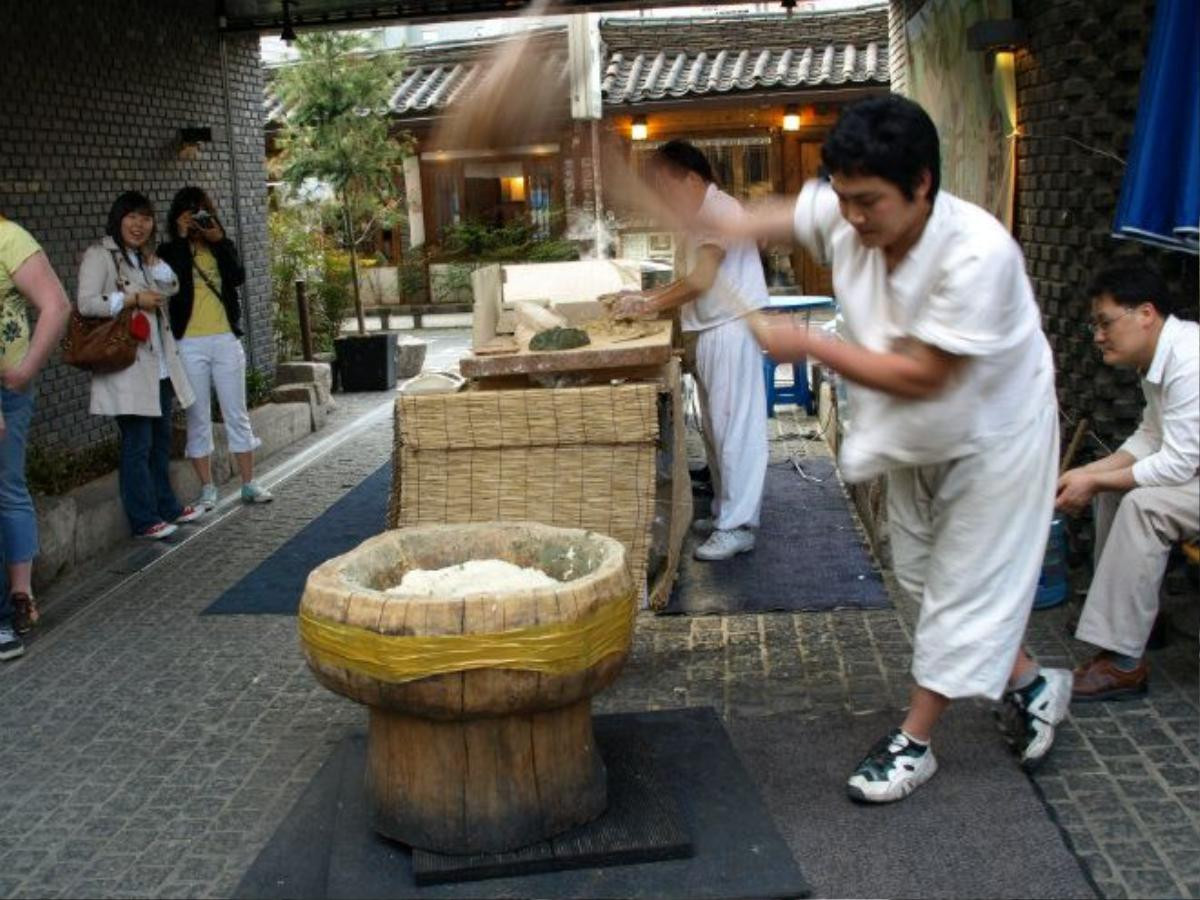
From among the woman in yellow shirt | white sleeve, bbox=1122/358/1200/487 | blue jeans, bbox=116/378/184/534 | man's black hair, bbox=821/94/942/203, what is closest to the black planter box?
blue jeans, bbox=116/378/184/534

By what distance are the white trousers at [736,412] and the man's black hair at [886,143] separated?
3.07m

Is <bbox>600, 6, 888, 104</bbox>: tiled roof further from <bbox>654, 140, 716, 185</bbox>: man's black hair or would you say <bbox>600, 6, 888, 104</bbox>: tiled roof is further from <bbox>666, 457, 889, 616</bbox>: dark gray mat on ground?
<bbox>654, 140, 716, 185</bbox>: man's black hair

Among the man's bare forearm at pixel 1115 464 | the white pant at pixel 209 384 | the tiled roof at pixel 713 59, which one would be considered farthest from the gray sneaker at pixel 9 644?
the tiled roof at pixel 713 59

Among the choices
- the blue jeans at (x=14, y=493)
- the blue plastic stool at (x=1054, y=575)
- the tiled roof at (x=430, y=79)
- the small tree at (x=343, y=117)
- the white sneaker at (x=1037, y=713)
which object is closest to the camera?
the white sneaker at (x=1037, y=713)

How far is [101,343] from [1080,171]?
4864mm

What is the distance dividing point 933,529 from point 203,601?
3719mm

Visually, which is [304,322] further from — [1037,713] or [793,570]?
[1037,713]

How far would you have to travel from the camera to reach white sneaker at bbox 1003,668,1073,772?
396 centimetres

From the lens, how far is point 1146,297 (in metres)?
4.34

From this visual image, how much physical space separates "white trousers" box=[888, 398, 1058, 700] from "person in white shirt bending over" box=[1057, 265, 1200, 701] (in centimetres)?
79

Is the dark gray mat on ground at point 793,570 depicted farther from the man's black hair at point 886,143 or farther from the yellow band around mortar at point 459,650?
the man's black hair at point 886,143

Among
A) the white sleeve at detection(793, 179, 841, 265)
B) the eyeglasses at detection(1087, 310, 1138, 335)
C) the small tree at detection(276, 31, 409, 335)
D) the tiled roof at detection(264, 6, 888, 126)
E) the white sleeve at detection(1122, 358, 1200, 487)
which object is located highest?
the tiled roof at detection(264, 6, 888, 126)

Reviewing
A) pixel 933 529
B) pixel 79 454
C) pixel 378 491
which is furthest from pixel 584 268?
pixel 933 529

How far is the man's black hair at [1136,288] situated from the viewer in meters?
4.34
